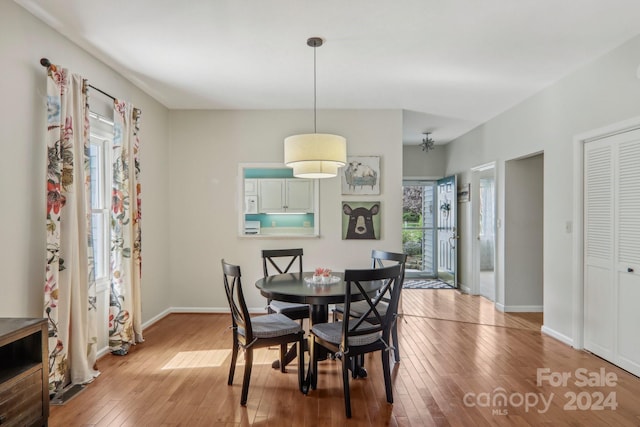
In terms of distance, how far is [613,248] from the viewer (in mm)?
3248

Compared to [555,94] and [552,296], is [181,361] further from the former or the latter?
[555,94]

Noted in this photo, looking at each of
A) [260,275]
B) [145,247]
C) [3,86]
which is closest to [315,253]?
[260,275]

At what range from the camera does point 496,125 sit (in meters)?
5.30

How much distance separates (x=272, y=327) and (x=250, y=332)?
0.60 feet

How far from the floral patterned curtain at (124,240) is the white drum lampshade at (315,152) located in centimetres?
167

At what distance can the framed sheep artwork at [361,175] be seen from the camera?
4.90 m

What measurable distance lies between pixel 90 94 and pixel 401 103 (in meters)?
3.33

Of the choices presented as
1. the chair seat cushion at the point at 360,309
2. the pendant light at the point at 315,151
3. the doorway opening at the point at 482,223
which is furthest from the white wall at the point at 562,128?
the pendant light at the point at 315,151

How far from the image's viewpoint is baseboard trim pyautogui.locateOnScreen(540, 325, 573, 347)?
3.74 meters

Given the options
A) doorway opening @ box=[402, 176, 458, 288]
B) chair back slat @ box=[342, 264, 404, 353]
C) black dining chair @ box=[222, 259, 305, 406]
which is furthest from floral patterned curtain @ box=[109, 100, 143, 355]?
doorway opening @ box=[402, 176, 458, 288]

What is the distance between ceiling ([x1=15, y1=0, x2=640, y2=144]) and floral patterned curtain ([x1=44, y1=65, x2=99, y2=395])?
0.62m

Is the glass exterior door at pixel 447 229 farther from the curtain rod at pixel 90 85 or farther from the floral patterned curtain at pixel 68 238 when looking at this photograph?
the floral patterned curtain at pixel 68 238

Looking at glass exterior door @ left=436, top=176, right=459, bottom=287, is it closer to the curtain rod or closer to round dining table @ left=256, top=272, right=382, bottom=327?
round dining table @ left=256, top=272, right=382, bottom=327

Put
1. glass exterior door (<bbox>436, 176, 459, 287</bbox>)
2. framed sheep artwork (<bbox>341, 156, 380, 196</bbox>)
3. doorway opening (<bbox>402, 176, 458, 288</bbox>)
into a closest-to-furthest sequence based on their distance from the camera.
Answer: framed sheep artwork (<bbox>341, 156, 380, 196</bbox>) → glass exterior door (<bbox>436, 176, 459, 287</bbox>) → doorway opening (<bbox>402, 176, 458, 288</bbox>)
